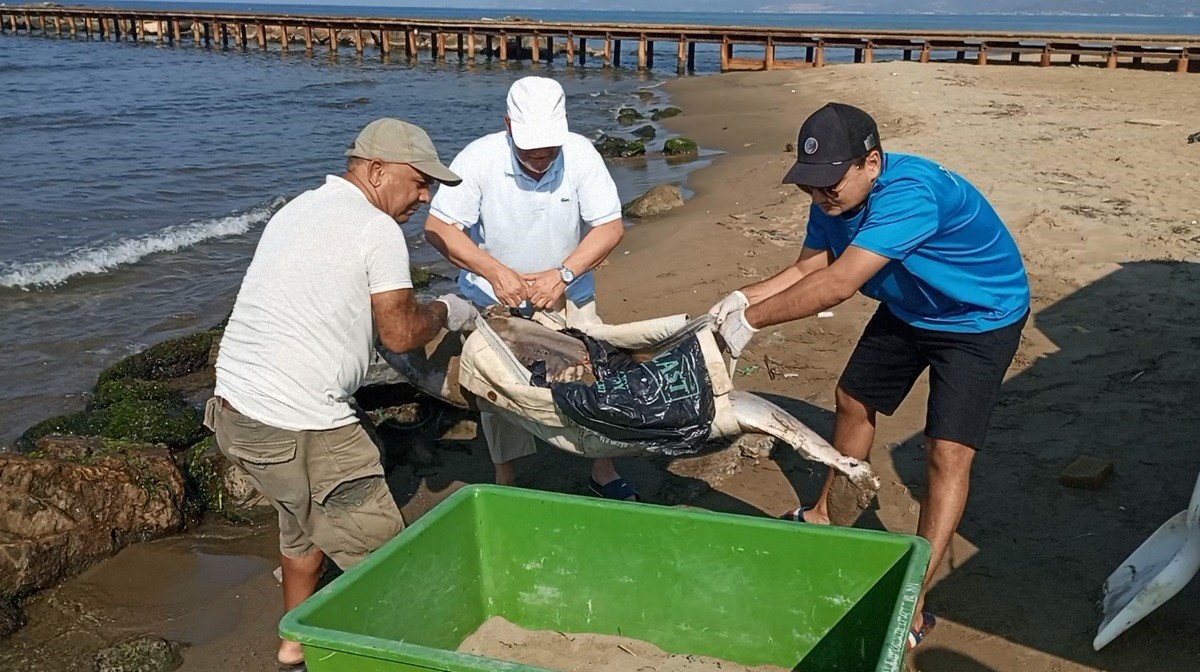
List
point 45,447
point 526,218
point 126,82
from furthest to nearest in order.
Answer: point 126,82
point 45,447
point 526,218

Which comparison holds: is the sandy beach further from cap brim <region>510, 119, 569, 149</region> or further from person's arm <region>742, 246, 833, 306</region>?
cap brim <region>510, 119, 569, 149</region>

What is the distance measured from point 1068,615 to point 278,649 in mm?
3132

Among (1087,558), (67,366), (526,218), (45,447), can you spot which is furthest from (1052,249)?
(67,366)

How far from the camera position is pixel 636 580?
131 inches

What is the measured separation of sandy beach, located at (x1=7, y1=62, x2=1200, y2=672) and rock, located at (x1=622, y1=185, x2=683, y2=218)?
73 cm

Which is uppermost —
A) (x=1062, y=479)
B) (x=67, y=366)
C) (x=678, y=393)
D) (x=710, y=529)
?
(x=678, y=393)

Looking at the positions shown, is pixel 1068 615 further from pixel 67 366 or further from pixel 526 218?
pixel 67 366

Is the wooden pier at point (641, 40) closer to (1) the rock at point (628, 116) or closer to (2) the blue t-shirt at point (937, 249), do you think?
(1) the rock at point (628, 116)

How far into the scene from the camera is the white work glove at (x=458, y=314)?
3.99 m

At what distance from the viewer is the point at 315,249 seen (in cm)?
320

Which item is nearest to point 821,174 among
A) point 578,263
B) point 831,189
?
point 831,189

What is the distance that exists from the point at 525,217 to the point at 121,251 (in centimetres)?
808

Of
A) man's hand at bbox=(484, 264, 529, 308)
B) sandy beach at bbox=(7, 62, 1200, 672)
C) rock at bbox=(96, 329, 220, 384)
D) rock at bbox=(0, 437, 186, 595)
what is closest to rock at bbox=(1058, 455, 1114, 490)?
sandy beach at bbox=(7, 62, 1200, 672)

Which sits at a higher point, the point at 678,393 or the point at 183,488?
the point at 678,393
